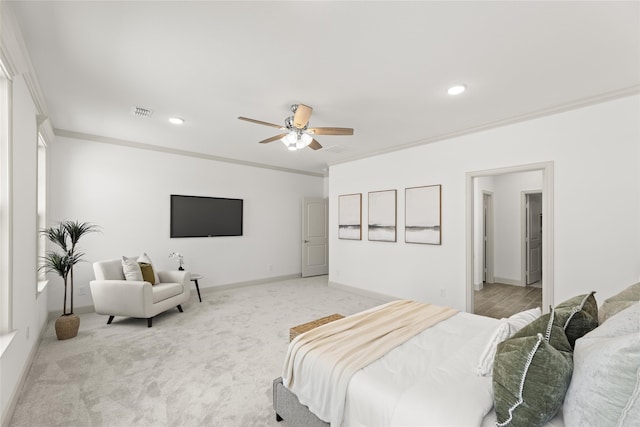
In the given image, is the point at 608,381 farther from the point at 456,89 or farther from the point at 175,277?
the point at 175,277

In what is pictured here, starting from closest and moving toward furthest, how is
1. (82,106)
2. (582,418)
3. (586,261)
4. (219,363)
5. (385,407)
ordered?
(582,418)
(385,407)
(219,363)
(586,261)
(82,106)

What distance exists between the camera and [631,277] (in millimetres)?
2756

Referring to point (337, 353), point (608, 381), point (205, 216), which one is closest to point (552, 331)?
point (608, 381)

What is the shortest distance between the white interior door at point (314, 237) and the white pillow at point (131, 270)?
362cm

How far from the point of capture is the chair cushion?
12.2 feet

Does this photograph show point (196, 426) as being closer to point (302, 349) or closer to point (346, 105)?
point (302, 349)

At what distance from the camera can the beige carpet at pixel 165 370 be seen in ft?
6.56

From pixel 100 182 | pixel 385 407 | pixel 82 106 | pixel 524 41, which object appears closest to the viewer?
pixel 385 407

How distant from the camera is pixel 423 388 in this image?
4.52 feet

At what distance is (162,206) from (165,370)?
3.05 meters

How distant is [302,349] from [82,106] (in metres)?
3.60

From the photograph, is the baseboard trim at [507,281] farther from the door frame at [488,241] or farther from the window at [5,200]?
the window at [5,200]

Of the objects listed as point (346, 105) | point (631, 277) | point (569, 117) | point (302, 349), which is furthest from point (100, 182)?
point (631, 277)

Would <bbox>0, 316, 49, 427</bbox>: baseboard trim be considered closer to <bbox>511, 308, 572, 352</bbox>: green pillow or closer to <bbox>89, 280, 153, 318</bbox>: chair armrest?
<bbox>89, 280, 153, 318</bbox>: chair armrest
